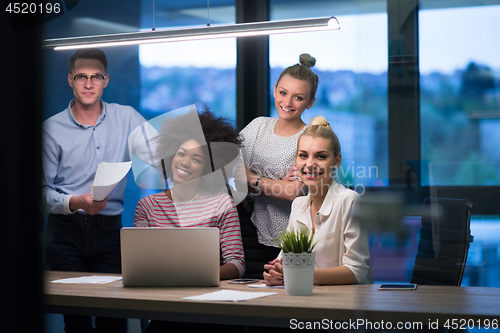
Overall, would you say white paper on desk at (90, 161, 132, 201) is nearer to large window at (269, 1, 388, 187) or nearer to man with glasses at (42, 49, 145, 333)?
man with glasses at (42, 49, 145, 333)

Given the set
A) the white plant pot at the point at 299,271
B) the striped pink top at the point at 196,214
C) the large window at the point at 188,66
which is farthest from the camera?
the large window at the point at 188,66

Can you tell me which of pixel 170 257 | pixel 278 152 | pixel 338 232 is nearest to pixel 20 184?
pixel 170 257

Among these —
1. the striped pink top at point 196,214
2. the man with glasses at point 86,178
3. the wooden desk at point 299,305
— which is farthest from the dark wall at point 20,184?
the man with glasses at point 86,178

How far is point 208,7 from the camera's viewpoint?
3332 millimetres

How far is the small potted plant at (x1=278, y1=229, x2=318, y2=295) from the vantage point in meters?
1.36

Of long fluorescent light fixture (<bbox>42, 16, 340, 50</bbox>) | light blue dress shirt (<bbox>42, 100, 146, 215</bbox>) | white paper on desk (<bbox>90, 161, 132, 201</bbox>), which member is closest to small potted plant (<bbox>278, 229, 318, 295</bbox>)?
white paper on desk (<bbox>90, 161, 132, 201</bbox>)

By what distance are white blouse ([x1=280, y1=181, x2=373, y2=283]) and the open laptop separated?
0.38 meters

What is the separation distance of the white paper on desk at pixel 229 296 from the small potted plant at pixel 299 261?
0.09m

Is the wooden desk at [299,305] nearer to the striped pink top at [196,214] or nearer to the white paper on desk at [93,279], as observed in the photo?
the white paper on desk at [93,279]

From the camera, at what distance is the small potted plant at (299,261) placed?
1356 mm

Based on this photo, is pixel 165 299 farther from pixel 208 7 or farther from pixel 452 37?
pixel 208 7

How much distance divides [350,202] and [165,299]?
0.77 meters

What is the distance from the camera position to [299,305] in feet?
3.89

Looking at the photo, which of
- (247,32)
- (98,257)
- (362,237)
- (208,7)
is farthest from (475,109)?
(208,7)
